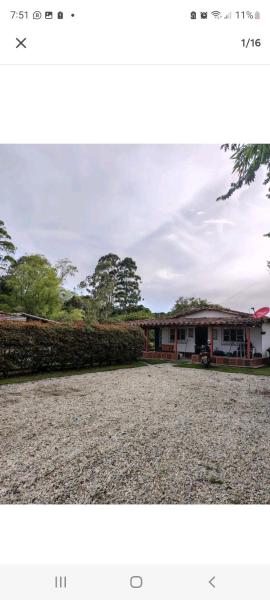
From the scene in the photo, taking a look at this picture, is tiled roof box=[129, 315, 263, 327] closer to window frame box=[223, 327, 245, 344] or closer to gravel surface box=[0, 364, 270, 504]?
window frame box=[223, 327, 245, 344]

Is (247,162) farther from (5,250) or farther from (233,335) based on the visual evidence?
(5,250)

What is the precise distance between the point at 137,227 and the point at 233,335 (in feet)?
44.5

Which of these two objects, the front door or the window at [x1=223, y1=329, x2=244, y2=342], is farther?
the front door

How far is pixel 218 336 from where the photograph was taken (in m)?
15.6

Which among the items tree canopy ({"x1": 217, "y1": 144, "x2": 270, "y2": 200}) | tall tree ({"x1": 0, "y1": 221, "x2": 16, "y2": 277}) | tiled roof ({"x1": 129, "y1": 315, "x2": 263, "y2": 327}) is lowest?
tiled roof ({"x1": 129, "y1": 315, "x2": 263, "y2": 327})

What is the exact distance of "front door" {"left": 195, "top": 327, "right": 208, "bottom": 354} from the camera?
639 inches

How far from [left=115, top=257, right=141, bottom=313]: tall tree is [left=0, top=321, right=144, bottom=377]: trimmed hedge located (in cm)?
1422

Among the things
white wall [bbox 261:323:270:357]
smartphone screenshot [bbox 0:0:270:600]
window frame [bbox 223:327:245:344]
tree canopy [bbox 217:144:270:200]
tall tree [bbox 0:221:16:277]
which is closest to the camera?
smartphone screenshot [bbox 0:0:270:600]

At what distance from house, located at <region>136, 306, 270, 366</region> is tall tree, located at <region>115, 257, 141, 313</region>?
9.88 meters
